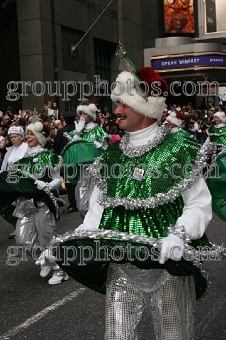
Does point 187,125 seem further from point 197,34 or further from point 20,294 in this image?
point 197,34

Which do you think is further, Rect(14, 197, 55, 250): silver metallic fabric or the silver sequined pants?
Rect(14, 197, 55, 250): silver metallic fabric

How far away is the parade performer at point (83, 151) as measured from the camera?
8.01 m

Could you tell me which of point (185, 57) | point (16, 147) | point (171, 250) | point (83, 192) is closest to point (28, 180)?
point (16, 147)

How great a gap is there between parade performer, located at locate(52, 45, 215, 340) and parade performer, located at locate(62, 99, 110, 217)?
14.5 ft

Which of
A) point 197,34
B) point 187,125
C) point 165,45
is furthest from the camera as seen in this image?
point 197,34

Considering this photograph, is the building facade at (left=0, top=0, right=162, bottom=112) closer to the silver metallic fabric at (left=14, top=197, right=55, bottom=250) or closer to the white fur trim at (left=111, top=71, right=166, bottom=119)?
the silver metallic fabric at (left=14, top=197, right=55, bottom=250)

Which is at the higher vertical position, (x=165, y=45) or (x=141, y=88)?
(x=165, y=45)

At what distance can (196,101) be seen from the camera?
3803 centimetres

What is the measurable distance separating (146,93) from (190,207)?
700 mm

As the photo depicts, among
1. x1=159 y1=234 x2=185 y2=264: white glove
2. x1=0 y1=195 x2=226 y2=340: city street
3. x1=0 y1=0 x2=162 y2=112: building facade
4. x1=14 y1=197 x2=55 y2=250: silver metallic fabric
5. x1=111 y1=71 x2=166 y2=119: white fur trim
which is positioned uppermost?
x1=0 y1=0 x2=162 y2=112: building facade

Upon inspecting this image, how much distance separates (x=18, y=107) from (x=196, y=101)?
1871 centimetres

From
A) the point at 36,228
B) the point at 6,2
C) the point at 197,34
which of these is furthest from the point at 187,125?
the point at 197,34

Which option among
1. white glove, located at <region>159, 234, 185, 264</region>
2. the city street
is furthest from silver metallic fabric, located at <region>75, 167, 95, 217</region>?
white glove, located at <region>159, 234, 185, 264</region>

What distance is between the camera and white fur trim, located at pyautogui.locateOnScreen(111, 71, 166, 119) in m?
3.28
